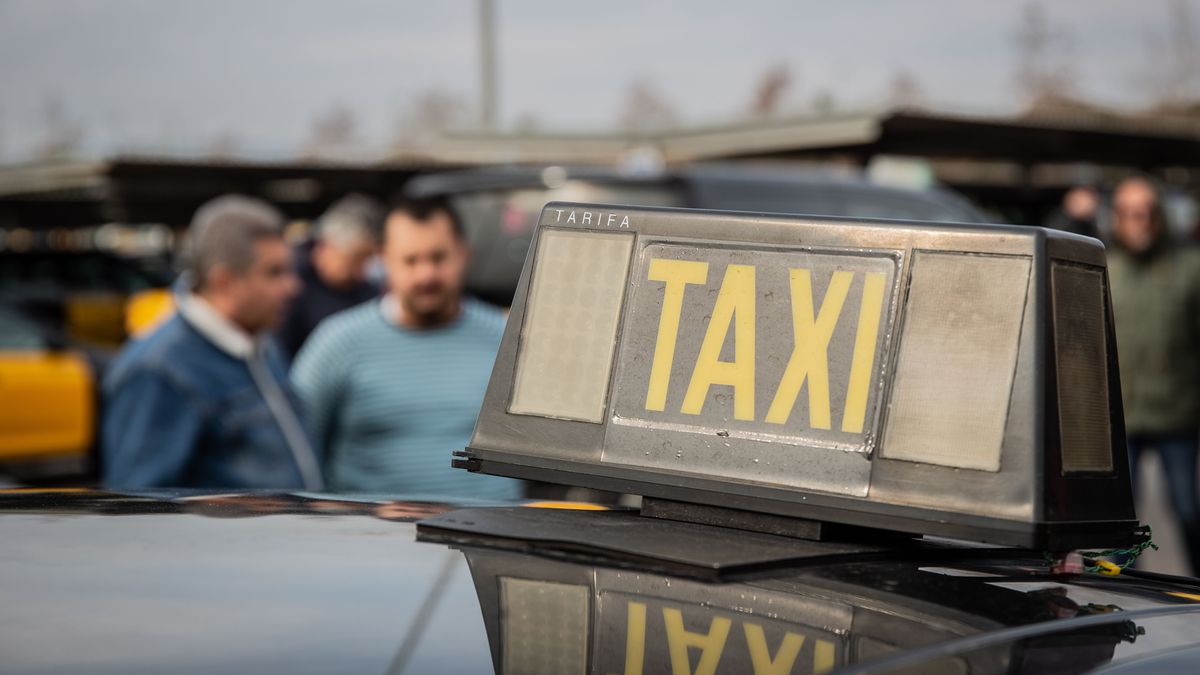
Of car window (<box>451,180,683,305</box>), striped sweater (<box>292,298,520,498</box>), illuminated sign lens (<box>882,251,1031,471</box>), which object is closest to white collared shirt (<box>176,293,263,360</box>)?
striped sweater (<box>292,298,520,498</box>)

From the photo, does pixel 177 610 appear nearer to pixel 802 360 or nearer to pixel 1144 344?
pixel 802 360

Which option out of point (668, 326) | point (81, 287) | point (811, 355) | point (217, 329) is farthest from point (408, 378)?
point (81, 287)

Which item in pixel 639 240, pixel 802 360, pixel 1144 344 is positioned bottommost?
pixel 1144 344

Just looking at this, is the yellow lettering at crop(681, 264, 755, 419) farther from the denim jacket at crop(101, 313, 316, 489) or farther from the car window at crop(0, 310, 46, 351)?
the car window at crop(0, 310, 46, 351)

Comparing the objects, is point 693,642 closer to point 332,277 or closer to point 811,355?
point 811,355

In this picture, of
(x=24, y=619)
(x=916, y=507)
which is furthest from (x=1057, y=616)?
(x=24, y=619)

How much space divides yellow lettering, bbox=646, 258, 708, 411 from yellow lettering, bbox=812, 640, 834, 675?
43 cm

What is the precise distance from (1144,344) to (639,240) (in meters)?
5.76

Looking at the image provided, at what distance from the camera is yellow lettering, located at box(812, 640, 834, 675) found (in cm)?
123

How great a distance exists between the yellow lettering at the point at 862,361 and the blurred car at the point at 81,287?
1687cm

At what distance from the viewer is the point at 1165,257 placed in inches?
274

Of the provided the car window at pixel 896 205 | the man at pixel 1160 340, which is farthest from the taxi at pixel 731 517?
the car window at pixel 896 205

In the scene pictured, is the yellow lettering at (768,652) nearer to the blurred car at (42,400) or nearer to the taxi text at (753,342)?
the taxi text at (753,342)

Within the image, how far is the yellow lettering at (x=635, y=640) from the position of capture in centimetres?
127
